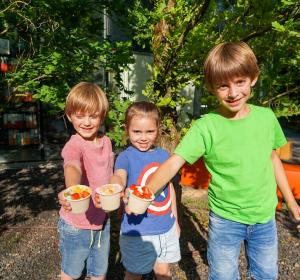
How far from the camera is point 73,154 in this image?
2.35 m

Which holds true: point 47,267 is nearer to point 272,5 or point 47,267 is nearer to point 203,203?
point 203,203

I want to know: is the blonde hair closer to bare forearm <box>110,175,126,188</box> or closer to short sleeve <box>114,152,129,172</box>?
short sleeve <box>114,152,129,172</box>

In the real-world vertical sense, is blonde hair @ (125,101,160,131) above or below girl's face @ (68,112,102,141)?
above

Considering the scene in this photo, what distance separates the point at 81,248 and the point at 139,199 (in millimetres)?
788

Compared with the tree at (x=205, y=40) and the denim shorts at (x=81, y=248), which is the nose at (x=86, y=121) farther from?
the tree at (x=205, y=40)

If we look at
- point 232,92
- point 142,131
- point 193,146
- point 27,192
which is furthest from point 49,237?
point 232,92

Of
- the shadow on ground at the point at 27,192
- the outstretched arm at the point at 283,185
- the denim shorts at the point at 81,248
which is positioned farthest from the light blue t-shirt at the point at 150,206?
the shadow on ground at the point at 27,192

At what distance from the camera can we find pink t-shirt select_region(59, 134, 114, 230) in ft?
7.85

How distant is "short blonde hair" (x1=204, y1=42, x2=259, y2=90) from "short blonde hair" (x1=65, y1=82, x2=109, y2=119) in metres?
0.76

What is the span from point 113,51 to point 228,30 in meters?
1.09

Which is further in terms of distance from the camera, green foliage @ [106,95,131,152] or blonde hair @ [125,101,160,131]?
green foliage @ [106,95,131,152]

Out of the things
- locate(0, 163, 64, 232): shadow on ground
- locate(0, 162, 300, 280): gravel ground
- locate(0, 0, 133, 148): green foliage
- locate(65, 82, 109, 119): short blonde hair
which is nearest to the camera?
locate(65, 82, 109, 119): short blonde hair

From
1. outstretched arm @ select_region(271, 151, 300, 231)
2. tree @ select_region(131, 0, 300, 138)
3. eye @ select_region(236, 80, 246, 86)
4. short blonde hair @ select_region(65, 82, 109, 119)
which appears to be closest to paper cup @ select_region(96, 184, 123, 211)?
short blonde hair @ select_region(65, 82, 109, 119)

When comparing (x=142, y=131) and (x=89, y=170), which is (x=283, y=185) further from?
(x=89, y=170)
